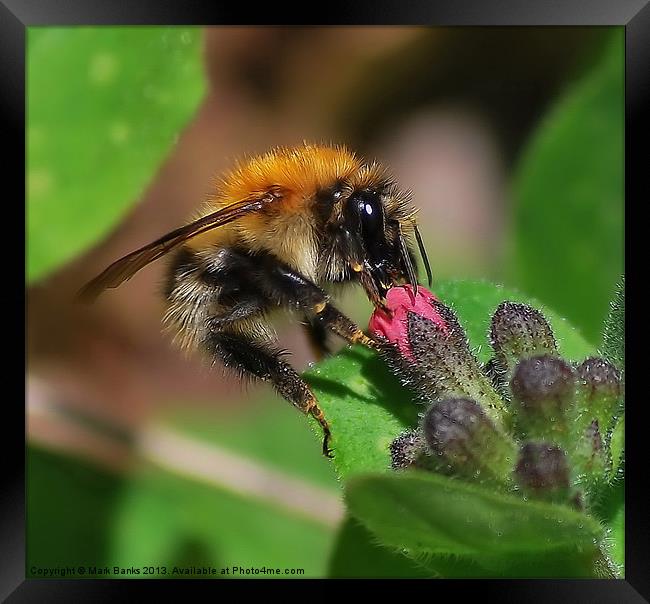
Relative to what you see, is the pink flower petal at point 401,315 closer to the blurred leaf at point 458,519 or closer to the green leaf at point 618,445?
the blurred leaf at point 458,519

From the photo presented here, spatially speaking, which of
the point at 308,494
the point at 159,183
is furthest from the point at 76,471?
the point at 159,183

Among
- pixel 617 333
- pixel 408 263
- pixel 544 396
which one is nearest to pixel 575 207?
pixel 617 333

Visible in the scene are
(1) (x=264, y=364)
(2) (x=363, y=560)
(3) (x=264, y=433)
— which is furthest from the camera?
(3) (x=264, y=433)

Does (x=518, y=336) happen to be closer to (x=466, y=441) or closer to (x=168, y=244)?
(x=466, y=441)

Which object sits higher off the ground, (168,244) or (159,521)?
(168,244)

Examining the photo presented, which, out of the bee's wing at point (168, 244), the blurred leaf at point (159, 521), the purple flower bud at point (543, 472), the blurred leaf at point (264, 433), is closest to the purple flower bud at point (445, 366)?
the purple flower bud at point (543, 472)

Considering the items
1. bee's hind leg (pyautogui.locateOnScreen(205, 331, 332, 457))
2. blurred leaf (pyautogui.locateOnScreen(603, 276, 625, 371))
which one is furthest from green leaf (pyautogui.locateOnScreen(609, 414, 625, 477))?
bee's hind leg (pyautogui.locateOnScreen(205, 331, 332, 457))

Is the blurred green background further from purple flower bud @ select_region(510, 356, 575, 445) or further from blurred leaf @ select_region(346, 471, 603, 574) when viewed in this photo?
purple flower bud @ select_region(510, 356, 575, 445)
